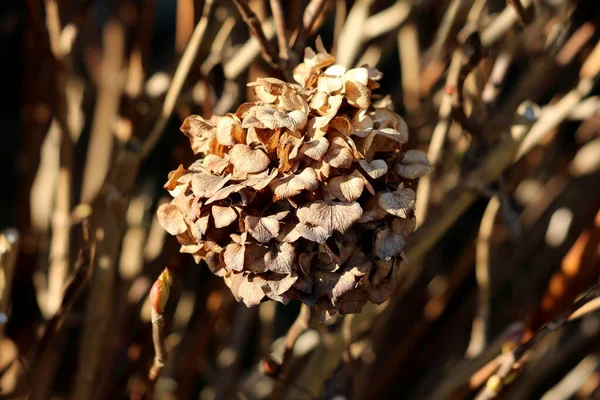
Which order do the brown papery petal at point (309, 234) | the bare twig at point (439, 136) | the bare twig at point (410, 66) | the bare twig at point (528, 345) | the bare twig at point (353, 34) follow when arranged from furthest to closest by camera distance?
the bare twig at point (410, 66) → the bare twig at point (353, 34) → the bare twig at point (439, 136) → the bare twig at point (528, 345) → the brown papery petal at point (309, 234)

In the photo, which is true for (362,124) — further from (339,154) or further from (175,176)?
(175,176)

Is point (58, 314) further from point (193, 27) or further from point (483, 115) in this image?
point (483, 115)

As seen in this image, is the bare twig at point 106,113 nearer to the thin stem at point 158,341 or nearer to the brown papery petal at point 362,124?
the thin stem at point 158,341

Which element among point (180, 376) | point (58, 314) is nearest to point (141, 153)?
point (58, 314)

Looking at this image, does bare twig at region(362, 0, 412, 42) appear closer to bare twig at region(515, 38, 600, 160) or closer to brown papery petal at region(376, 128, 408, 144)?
bare twig at region(515, 38, 600, 160)

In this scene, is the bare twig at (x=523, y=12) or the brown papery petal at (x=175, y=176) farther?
the bare twig at (x=523, y=12)

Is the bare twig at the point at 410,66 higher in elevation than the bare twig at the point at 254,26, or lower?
lower

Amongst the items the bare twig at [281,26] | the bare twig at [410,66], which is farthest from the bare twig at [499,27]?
the bare twig at [281,26]
